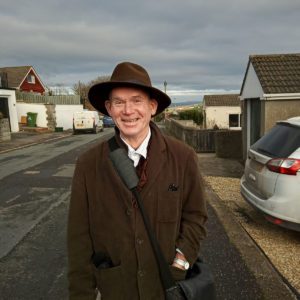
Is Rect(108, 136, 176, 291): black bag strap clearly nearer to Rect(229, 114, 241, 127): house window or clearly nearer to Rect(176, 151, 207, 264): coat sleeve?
Rect(176, 151, 207, 264): coat sleeve

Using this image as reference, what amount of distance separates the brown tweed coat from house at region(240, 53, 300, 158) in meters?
8.67

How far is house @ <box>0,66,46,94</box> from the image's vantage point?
43.2 metres

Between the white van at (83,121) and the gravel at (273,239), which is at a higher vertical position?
the white van at (83,121)

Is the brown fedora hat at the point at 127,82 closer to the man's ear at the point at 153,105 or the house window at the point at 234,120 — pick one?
the man's ear at the point at 153,105

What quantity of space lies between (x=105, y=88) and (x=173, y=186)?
71 cm

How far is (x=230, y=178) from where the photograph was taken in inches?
388

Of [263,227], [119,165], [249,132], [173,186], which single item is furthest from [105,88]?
[249,132]

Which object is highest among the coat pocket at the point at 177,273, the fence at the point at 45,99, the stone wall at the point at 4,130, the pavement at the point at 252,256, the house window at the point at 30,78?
the house window at the point at 30,78

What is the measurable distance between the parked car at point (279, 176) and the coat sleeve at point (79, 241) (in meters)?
3.34

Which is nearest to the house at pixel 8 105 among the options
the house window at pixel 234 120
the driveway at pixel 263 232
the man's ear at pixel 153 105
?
the driveway at pixel 263 232

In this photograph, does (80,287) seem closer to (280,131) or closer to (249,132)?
(280,131)

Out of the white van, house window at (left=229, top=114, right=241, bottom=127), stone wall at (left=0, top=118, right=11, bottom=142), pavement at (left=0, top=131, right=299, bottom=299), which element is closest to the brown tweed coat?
pavement at (left=0, top=131, right=299, bottom=299)

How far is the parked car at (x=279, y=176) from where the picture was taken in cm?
460

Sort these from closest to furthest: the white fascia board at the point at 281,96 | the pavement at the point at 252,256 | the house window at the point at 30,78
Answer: the pavement at the point at 252,256 → the white fascia board at the point at 281,96 → the house window at the point at 30,78
